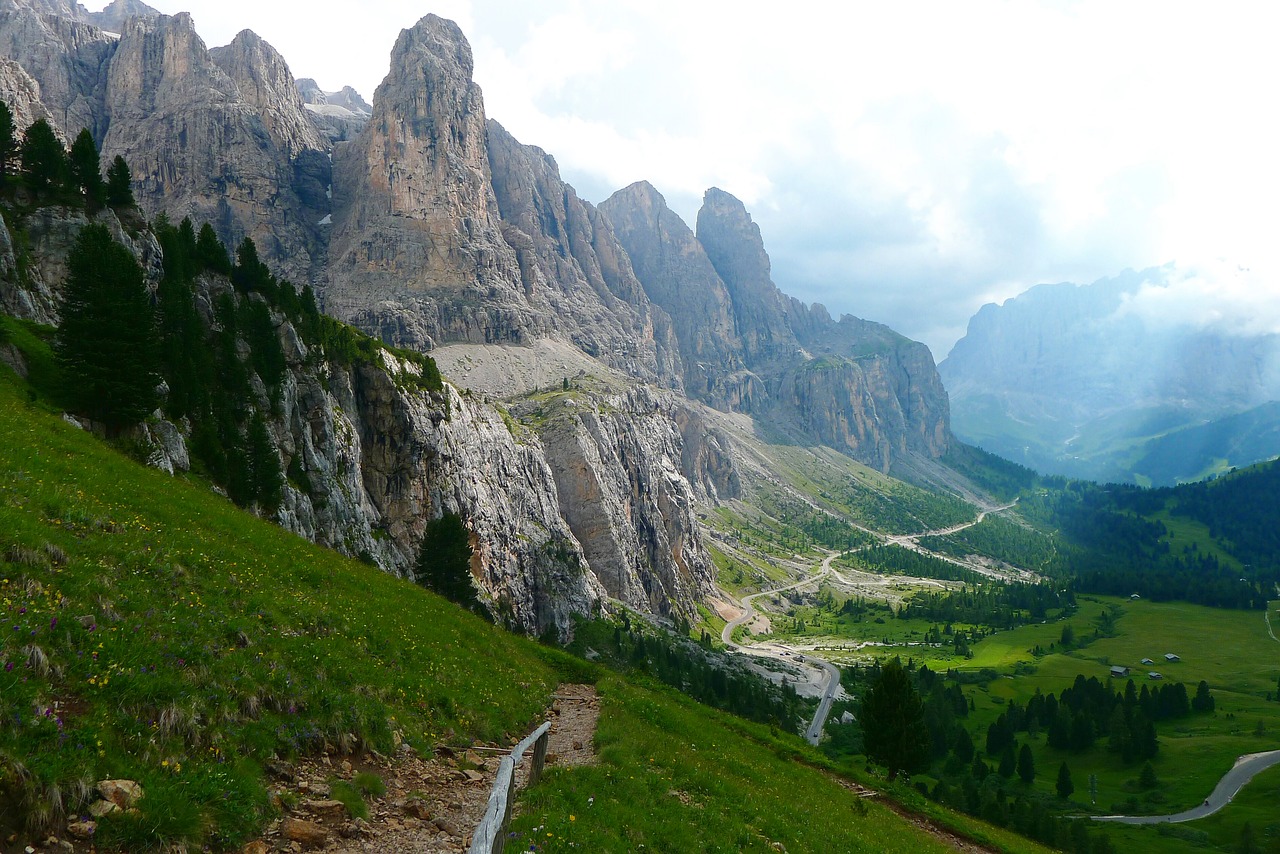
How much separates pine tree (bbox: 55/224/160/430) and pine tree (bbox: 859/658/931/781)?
54232mm

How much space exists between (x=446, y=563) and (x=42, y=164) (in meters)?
51.7

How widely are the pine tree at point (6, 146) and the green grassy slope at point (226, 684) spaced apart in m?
37.0

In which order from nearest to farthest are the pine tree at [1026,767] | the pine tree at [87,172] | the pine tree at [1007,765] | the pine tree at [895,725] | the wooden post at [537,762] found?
the wooden post at [537,762] → the pine tree at [895,725] → the pine tree at [87,172] → the pine tree at [1026,767] → the pine tree at [1007,765]

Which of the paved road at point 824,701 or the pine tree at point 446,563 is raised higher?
the pine tree at point 446,563

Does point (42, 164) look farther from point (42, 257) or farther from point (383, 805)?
point (383, 805)

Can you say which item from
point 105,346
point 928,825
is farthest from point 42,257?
point 928,825

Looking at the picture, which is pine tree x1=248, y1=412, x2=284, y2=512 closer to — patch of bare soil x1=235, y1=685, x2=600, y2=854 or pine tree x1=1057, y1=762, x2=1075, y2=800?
patch of bare soil x1=235, y1=685, x2=600, y2=854

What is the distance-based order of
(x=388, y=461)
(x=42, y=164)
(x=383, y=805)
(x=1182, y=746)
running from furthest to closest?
(x=1182, y=746)
(x=388, y=461)
(x=42, y=164)
(x=383, y=805)

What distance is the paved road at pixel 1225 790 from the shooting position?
10781 cm

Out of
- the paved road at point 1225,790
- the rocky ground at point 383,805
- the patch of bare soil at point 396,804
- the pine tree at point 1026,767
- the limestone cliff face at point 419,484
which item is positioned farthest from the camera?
the pine tree at point 1026,767

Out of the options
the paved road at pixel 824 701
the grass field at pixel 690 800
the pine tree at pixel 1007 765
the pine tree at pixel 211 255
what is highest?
the pine tree at pixel 211 255

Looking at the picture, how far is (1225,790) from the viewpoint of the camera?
116 m

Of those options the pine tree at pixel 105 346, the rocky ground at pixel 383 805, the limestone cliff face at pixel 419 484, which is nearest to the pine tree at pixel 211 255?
the limestone cliff face at pixel 419 484

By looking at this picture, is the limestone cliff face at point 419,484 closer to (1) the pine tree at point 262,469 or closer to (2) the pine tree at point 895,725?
(1) the pine tree at point 262,469
